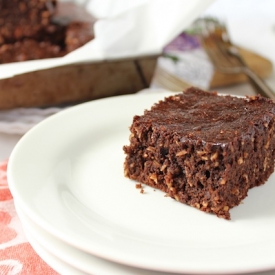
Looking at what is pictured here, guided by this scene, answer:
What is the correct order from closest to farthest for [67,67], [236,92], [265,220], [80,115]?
[265,220], [80,115], [67,67], [236,92]

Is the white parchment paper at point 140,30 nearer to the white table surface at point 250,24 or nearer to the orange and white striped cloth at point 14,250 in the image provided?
the white table surface at point 250,24

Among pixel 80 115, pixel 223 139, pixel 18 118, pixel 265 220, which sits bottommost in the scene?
pixel 18 118

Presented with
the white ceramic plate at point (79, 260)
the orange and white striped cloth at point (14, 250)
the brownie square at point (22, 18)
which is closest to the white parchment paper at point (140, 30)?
the brownie square at point (22, 18)

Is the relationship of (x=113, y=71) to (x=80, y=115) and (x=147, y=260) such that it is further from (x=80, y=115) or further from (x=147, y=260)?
(x=147, y=260)

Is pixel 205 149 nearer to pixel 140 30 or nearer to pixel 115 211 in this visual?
pixel 115 211

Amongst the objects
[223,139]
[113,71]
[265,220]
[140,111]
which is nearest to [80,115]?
[140,111]

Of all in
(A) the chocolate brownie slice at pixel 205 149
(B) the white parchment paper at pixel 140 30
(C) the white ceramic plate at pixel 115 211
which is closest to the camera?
(C) the white ceramic plate at pixel 115 211
